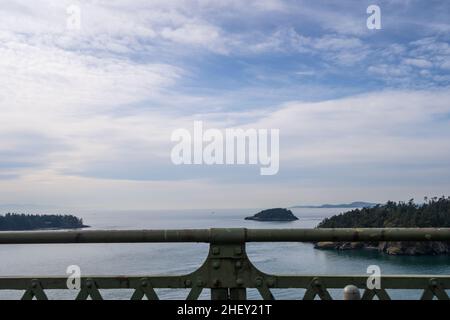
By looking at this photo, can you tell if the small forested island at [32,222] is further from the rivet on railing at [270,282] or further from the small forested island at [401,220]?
the rivet on railing at [270,282]

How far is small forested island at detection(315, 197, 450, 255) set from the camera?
370 ft

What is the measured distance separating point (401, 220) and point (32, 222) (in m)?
123

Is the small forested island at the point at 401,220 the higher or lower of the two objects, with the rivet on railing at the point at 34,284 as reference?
lower

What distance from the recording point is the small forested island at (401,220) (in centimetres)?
11282

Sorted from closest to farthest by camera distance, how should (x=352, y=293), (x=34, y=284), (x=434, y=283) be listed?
(x=352, y=293), (x=434, y=283), (x=34, y=284)

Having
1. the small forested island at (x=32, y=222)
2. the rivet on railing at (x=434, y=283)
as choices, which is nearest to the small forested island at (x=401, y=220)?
the small forested island at (x=32, y=222)

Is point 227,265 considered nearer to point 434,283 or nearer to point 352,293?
point 352,293

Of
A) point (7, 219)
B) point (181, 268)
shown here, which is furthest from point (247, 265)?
point (7, 219)

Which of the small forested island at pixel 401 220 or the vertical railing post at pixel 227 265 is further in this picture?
the small forested island at pixel 401 220

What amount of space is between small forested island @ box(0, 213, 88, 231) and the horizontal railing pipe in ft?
522

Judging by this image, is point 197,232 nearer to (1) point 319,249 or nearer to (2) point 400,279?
(2) point 400,279

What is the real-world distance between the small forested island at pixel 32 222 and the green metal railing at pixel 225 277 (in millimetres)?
159042

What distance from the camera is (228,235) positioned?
4258 millimetres

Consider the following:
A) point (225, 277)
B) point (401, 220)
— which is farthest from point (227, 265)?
point (401, 220)
